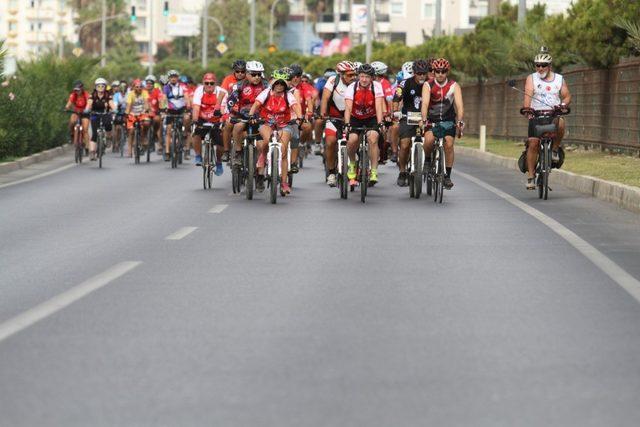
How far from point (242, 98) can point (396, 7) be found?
A: 131m

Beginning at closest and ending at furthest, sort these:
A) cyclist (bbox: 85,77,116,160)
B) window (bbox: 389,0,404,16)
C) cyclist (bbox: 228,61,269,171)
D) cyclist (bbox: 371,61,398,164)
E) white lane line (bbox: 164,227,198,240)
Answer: white lane line (bbox: 164,227,198,240) → cyclist (bbox: 228,61,269,171) → cyclist (bbox: 371,61,398,164) → cyclist (bbox: 85,77,116,160) → window (bbox: 389,0,404,16)

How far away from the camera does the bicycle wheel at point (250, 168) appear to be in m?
21.6

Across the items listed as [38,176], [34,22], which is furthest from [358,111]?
[34,22]

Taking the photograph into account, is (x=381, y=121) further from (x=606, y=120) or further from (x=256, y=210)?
(x=606, y=120)

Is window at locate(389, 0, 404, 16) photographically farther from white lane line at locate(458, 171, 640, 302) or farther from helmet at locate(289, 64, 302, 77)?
white lane line at locate(458, 171, 640, 302)

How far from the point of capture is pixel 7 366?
27.0 feet

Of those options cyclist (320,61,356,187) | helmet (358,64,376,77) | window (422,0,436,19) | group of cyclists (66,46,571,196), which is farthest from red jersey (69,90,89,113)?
window (422,0,436,19)

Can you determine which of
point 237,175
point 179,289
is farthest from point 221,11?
point 179,289

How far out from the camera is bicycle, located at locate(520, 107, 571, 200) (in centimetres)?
2200

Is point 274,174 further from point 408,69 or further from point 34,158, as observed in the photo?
point 34,158

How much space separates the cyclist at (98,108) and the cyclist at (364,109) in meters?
13.7

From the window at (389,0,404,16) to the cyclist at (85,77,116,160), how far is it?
118 meters

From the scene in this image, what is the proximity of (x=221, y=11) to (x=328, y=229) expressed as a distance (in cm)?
14345

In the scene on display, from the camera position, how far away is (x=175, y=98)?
33.7 meters
